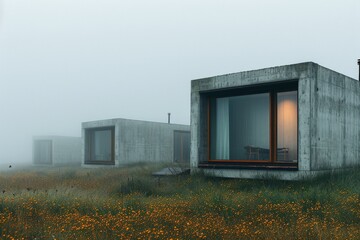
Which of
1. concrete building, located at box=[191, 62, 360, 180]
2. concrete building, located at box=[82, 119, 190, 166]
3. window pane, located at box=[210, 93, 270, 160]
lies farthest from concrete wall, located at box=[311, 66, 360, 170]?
concrete building, located at box=[82, 119, 190, 166]

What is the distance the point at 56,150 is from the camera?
34.8 meters

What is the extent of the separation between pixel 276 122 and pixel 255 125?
1185 millimetres

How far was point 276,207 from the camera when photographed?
28.5ft

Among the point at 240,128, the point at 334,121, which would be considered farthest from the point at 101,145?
the point at 334,121

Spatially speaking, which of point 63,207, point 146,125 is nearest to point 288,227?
point 63,207

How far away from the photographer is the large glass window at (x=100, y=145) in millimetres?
27469

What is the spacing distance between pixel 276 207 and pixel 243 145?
21.1 ft

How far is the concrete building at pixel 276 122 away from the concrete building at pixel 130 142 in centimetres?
1129

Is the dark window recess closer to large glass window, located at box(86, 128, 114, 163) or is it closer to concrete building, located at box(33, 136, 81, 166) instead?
large glass window, located at box(86, 128, 114, 163)

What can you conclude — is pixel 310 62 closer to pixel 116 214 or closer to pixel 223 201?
pixel 223 201

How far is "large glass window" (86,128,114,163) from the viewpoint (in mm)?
27469

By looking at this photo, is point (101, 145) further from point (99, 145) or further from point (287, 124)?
point (287, 124)

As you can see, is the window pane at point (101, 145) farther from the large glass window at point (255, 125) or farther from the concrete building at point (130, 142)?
the large glass window at point (255, 125)

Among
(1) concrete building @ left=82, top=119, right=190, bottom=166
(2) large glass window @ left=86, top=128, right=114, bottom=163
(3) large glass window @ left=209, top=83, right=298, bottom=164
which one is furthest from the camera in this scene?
(2) large glass window @ left=86, top=128, right=114, bottom=163
